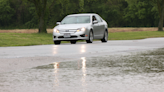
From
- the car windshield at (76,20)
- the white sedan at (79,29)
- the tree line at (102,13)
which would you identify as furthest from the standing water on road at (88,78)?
the tree line at (102,13)

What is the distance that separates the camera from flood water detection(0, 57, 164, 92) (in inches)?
283

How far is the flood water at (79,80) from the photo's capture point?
719cm

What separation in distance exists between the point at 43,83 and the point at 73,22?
14.6 meters

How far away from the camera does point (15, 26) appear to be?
97.3 meters

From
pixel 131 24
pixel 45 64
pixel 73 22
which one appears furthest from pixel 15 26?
pixel 45 64

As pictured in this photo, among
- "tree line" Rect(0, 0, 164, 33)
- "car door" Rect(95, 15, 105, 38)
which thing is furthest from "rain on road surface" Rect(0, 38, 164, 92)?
"tree line" Rect(0, 0, 164, 33)

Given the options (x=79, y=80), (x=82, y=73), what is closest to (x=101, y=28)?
(x=82, y=73)

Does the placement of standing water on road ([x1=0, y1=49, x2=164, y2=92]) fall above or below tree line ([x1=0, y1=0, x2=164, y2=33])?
above

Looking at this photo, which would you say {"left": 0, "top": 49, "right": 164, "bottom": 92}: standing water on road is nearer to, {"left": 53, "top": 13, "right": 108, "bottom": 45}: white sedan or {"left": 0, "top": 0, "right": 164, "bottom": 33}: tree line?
{"left": 53, "top": 13, "right": 108, "bottom": 45}: white sedan

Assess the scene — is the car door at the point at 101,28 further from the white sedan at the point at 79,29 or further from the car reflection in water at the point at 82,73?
the car reflection in water at the point at 82,73

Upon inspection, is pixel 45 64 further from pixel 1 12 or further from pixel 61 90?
pixel 1 12

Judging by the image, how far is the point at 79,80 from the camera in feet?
26.8

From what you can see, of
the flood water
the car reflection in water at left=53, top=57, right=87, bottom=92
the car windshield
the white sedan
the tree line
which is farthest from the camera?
the tree line

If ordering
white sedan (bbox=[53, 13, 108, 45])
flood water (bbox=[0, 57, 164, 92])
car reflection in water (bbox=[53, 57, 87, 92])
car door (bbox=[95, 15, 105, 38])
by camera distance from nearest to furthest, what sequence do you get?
flood water (bbox=[0, 57, 164, 92])
car reflection in water (bbox=[53, 57, 87, 92])
white sedan (bbox=[53, 13, 108, 45])
car door (bbox=[95, 15, 105, 38])
